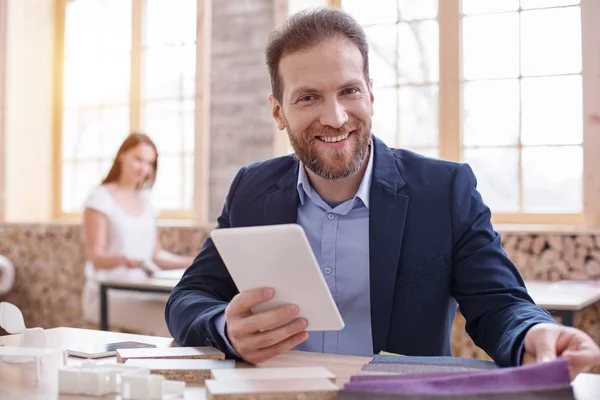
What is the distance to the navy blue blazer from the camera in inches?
60.7

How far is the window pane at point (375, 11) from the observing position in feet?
15.6

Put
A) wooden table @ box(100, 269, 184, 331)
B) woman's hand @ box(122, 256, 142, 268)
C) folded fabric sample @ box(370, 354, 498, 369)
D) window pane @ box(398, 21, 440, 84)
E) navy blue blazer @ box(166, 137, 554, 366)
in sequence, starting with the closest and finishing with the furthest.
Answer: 1. folded fabric sample @ box(370, 354, 498, 369)
2. navy blue blazer @ box(166, 137, 554, 366)
3. wooden table @ box(100, 269, 184, 331)
4. woman's hand @ box(122, 256, 142, 268)
5. window pane @ box(398, 21, 440, 84)

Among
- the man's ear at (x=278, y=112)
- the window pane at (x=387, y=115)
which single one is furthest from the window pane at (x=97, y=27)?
the man's ear at (x=278, y=112)

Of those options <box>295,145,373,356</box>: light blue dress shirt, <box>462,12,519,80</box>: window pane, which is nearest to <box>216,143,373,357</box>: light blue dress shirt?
<box>295,145,373,356</box>: light blue dress shirt

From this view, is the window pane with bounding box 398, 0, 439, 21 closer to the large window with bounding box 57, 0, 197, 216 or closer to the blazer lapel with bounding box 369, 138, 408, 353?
the large window with bounding box 57, 0, 197, 216

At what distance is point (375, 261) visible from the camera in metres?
1.65

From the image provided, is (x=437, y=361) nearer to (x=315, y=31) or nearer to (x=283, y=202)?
(x=283, y=202)

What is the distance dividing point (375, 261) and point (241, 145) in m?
3.43

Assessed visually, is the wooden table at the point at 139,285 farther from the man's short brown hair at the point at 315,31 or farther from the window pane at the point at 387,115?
the man's short brown hair at the point at 315,31

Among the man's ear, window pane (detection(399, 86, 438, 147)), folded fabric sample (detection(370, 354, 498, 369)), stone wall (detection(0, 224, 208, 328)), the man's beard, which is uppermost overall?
window pane (detection(399, 86, 438, 147))

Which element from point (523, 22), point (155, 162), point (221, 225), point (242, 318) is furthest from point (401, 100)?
point (242, 318)

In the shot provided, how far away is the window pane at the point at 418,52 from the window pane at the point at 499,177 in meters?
0.61

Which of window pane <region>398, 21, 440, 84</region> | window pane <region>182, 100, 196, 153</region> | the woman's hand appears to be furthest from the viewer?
window pane <region>182, 100, 196, 153</region>

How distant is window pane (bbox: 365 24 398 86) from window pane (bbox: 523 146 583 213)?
3.41 ft
